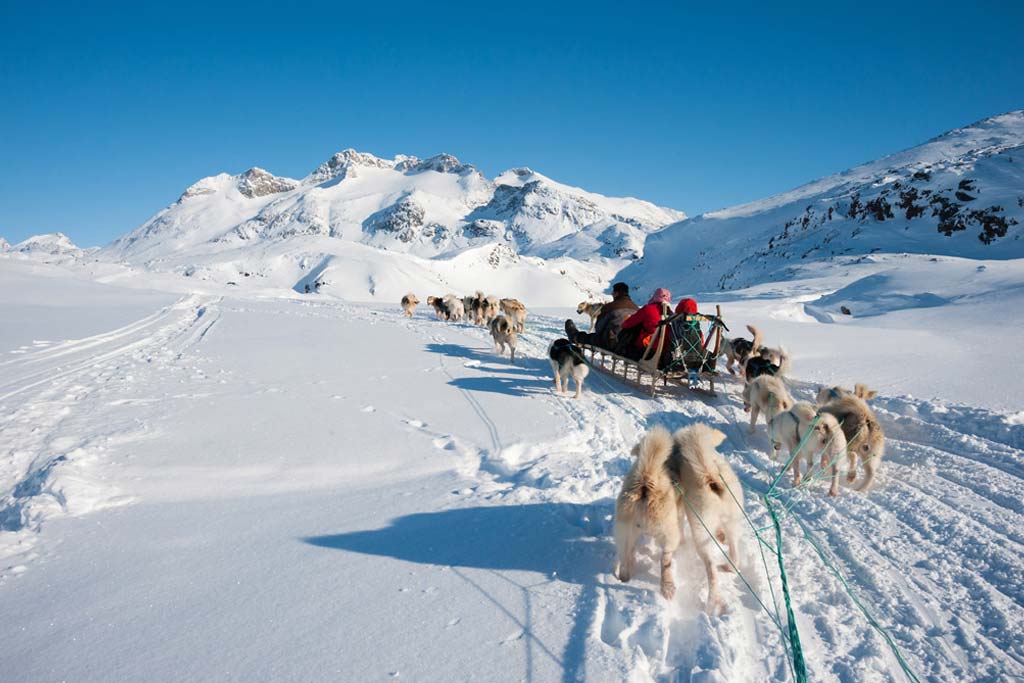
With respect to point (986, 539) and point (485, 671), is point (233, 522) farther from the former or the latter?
point (986, 539)

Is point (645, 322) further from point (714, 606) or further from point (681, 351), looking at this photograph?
point (714, 606)

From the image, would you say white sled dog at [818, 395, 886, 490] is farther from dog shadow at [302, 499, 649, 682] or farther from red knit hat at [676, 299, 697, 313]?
red knit hat at [676, 299, 697, 313]

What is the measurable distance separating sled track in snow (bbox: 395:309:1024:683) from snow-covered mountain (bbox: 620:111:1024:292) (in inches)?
1486

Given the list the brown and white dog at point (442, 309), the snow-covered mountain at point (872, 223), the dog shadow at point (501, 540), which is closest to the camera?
the dog shadow at point (501, 540)

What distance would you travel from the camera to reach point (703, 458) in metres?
2.85

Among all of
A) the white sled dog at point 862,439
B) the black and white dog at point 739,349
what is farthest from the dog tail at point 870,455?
the black and white dog at point 739,349

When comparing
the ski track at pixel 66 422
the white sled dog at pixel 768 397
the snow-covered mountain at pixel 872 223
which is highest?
the snow-covered mountain at pixel 872 223

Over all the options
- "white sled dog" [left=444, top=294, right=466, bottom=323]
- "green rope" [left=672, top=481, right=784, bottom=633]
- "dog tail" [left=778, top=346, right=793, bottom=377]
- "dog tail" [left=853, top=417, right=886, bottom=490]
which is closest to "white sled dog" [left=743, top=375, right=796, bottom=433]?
"dog tail" [left=853, top=417, right=886, bottom=490]

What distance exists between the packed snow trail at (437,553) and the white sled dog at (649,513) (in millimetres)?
138

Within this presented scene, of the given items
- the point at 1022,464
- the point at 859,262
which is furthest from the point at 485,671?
the point at 859,262

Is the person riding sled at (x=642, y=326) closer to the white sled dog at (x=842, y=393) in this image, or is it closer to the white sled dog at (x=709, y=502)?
the white sled dog at (x=842, y=393)

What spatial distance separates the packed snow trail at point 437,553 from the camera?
217 cm

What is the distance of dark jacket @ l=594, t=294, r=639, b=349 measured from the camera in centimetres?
857

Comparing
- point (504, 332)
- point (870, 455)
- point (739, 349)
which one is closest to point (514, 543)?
point (870, 455)
